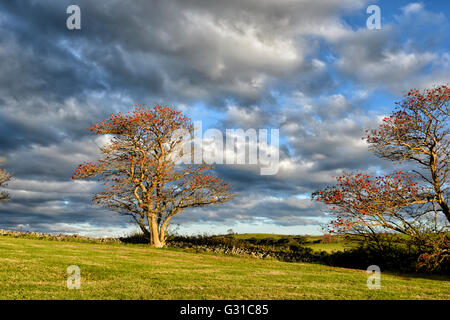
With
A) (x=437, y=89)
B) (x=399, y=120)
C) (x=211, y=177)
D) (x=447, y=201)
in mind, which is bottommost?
(x=447, y=201)

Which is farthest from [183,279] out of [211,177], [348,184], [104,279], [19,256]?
[211,177]

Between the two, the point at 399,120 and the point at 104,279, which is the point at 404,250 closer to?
the point at 399,120

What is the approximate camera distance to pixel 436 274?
61.3 feet

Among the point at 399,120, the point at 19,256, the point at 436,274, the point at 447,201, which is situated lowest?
the point at 436,274

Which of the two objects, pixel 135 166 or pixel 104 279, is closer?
pixel 104 279

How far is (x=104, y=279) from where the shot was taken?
37.3ft
